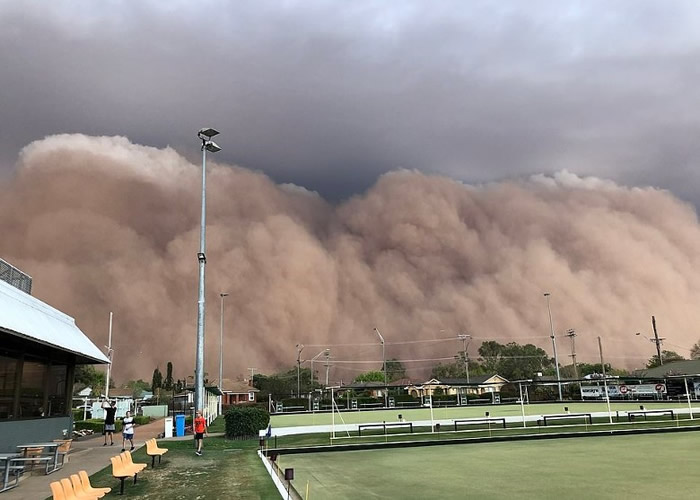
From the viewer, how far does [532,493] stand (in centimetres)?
1229

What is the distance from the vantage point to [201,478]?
1462cm

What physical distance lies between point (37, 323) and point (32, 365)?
330 cm

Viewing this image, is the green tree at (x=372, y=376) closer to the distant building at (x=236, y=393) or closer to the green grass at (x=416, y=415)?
the distant building at (x=236, y=393)

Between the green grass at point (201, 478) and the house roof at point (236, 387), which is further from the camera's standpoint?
the house roof at point (236, 387)

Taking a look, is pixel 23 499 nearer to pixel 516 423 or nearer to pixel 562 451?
pixel 562 451

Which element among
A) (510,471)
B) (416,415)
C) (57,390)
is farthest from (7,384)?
(416,415)

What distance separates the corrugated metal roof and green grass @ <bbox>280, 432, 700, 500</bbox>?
349 inches

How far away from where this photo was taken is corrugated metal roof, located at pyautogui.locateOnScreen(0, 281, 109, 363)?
15.4 meters

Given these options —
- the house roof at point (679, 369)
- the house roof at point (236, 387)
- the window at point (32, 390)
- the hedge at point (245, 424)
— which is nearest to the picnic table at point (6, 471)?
the window at point (32, 390)

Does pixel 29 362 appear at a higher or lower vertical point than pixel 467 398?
higher

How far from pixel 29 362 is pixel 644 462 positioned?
2218 centimetres

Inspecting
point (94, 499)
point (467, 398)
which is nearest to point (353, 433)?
point (94, 499)

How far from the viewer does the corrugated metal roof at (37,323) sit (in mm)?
15445

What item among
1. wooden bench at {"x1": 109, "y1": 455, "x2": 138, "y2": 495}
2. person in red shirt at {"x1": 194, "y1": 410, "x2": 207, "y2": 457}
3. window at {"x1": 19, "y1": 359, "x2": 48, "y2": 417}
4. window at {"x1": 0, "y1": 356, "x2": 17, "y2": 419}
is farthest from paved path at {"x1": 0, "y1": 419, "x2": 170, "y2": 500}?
person in red shirt at {"x1": 194, "y1": 410, "x2": 207, "y2": 457}
